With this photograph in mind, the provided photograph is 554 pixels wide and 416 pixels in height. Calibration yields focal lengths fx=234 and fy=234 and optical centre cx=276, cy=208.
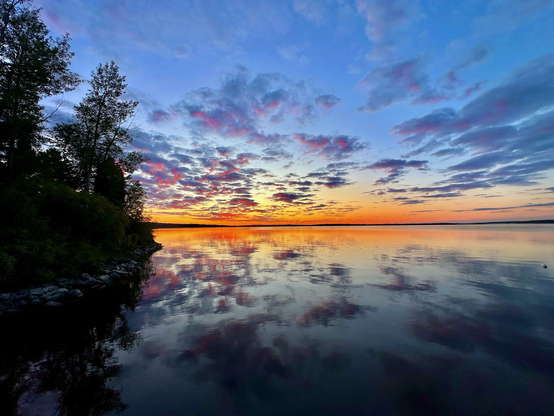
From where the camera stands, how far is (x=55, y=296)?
16609 millimetres

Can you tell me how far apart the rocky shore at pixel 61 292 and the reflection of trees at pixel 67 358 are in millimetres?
1472

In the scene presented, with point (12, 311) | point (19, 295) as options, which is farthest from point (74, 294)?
point (12, 311)

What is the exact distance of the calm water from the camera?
7.50 meters

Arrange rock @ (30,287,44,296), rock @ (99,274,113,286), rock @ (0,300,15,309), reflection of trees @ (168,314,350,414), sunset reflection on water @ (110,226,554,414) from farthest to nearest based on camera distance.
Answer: rock @ (99,274,113,286) < rock @ (30,287,44,296) < rock @ (0,300,15,309) < reflection of trees @ (168,314,350,414) < sunset reflection on water @ (110,226,554,414)

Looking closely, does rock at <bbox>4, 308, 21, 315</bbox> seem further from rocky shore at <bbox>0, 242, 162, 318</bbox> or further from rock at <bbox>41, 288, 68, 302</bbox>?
rock at <bbox>41, 288, 68, 302</bbox>

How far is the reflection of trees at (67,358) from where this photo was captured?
743 centimetres

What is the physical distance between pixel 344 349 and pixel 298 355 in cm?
218

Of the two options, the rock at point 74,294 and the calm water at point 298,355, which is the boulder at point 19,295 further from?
the calm water at point 298,355

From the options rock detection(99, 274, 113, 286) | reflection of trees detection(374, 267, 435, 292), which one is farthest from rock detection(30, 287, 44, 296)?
reflection of trees detection(374, 267, 435, 292)

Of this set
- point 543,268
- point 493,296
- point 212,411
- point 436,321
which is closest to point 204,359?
point 212,411

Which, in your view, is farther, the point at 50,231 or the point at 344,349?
the point at 50,231

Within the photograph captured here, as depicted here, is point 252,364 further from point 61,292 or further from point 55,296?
point 61,292

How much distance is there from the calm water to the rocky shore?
3.38m

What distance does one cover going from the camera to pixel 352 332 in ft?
40.1
